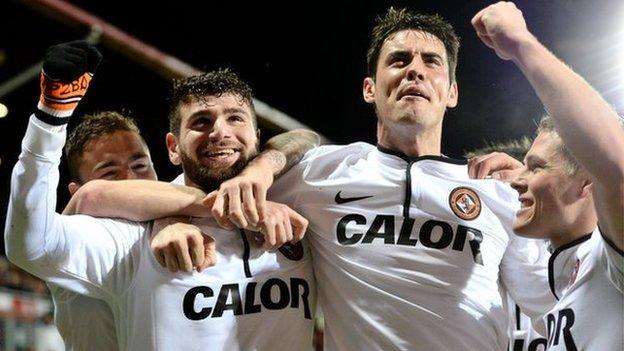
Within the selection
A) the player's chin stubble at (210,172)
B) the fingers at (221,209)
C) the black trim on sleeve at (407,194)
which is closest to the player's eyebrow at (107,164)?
the player's chin stubble at (210,172)

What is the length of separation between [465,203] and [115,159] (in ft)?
3.89

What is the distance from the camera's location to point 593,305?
5.65 ft

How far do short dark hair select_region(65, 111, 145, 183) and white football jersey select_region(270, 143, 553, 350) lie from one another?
0.76 metres

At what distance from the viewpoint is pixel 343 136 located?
799cm

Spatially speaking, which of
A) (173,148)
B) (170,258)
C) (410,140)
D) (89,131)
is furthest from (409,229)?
(89,131)

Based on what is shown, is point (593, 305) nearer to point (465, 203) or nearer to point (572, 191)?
point (572, 191)

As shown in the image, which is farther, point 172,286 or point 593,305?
point 172,286

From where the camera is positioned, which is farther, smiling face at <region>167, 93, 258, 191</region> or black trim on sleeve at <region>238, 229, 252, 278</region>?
smiling face at <region>167, 93, 258, 191</region>

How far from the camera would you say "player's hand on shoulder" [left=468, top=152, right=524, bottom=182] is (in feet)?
7.38

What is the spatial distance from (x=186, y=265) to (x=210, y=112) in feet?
1.67

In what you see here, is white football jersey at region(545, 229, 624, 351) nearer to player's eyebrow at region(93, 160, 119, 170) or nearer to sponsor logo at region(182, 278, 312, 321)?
sponsor logo at region(182, 278, 312, 321)

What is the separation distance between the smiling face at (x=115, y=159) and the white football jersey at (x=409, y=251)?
0.60m

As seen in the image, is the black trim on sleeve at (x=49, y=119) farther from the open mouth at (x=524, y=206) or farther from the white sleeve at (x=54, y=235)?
the open mouth at (x=524, y=206)

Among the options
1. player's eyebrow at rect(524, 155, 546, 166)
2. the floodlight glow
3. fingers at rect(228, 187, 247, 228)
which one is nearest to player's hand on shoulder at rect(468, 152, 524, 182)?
player's eyebrow at rect(524, 155, 546, 166)
